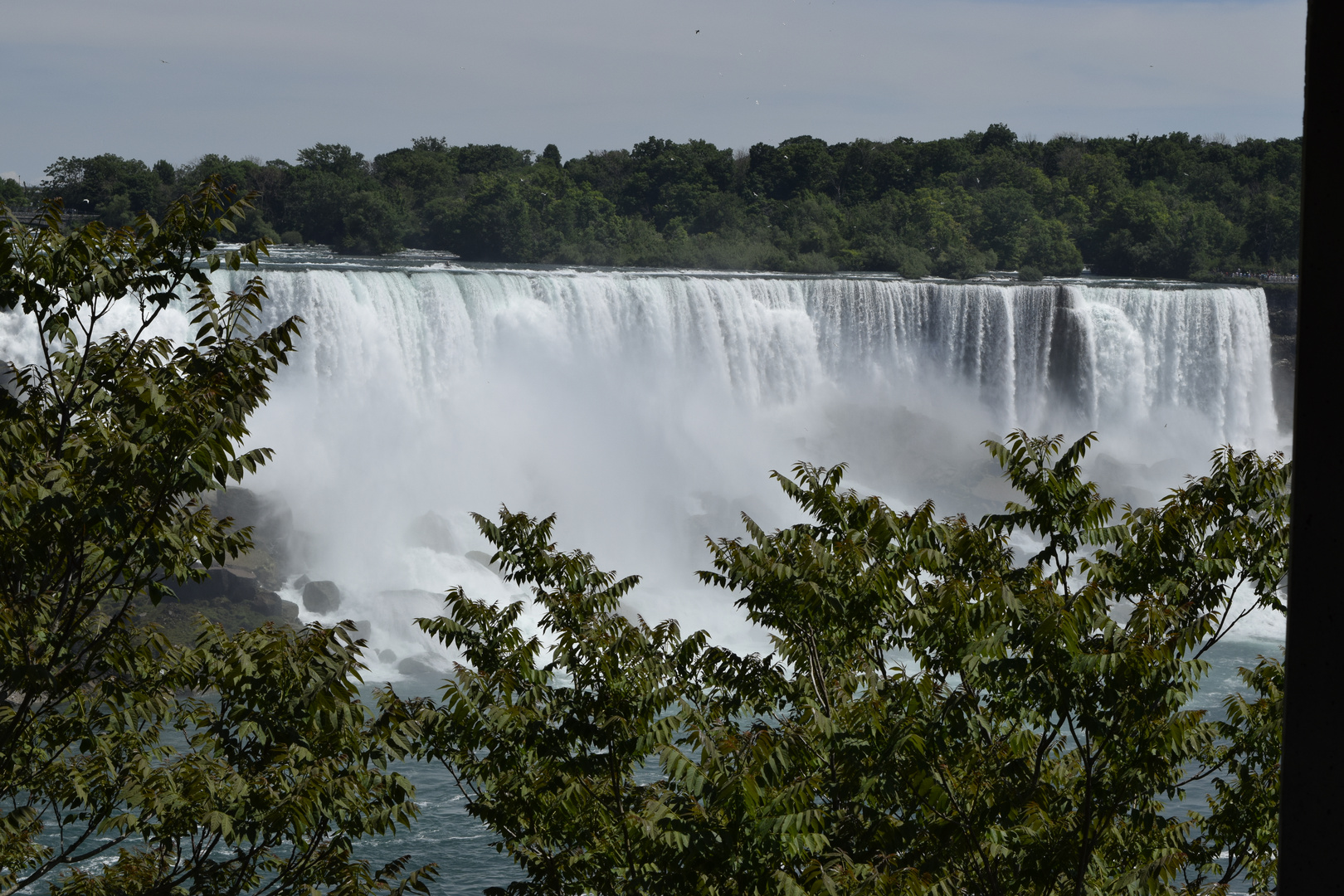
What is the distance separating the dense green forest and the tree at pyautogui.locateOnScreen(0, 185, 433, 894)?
46307 millimetres

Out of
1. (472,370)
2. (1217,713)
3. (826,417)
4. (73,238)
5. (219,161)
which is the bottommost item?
(1217,713)

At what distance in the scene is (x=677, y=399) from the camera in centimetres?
3428

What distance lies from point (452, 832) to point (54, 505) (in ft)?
37.1

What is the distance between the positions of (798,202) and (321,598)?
159ft

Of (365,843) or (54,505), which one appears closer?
(54,505)

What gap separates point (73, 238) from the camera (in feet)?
17.6

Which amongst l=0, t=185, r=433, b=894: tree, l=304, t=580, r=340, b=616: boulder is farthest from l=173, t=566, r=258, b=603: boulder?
l=0, t=185, r=433, b=894: tree

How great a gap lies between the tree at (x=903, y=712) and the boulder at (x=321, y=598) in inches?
734

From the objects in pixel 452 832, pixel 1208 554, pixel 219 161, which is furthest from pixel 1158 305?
pixel 219 161

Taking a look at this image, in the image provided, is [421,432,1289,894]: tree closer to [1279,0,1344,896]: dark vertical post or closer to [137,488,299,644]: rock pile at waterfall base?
[1279,0,1344,896]: dark vertical post

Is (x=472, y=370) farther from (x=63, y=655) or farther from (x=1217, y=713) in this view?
(x=63, y=655)

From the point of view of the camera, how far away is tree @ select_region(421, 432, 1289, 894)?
5.24 meters

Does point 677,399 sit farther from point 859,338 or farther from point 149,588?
point 149,588

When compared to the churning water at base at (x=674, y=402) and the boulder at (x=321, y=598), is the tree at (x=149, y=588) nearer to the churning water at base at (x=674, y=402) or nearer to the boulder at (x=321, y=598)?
the churning water at base at (x=674, y=402)
